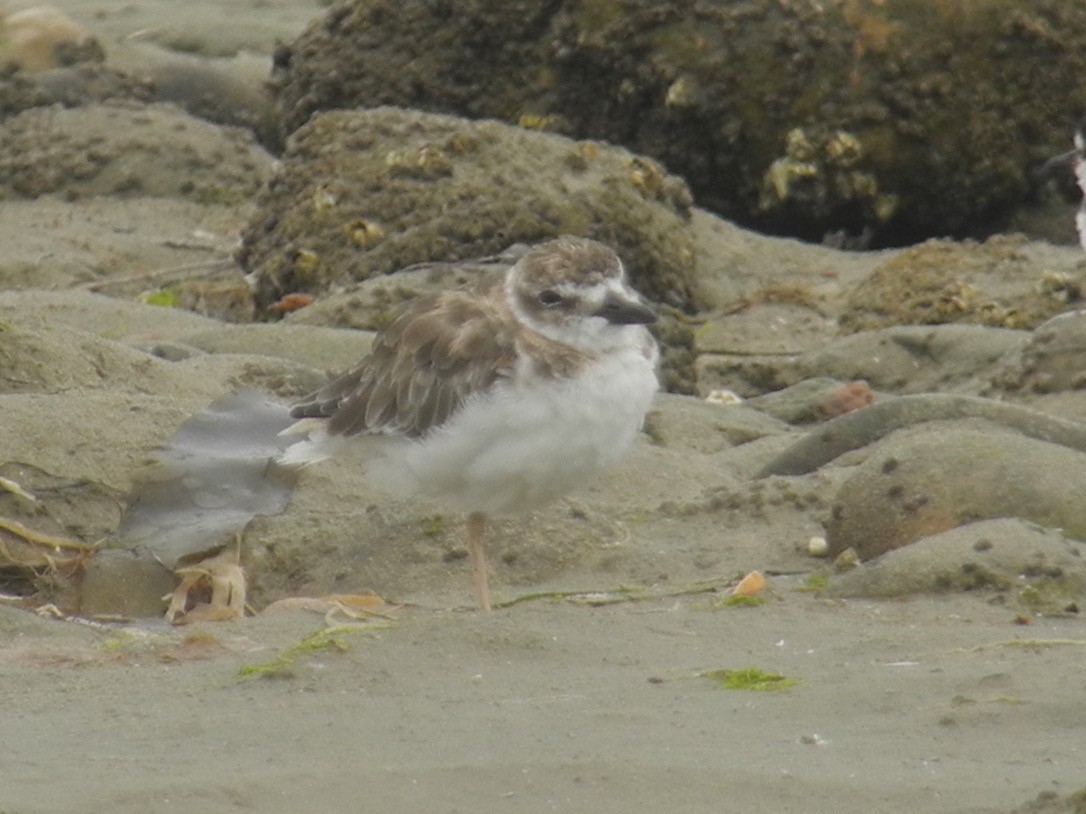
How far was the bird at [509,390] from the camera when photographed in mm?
5105

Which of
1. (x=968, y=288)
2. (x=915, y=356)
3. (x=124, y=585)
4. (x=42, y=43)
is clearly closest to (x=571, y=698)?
(x=124, y=585)

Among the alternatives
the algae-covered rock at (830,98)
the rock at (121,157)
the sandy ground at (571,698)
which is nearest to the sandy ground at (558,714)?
the sandy ground at (571,698)

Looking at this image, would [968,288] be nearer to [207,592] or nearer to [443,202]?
[443,202]

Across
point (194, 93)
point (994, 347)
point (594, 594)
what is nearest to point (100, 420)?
point (594, 594)

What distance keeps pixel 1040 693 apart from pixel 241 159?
28.5ft

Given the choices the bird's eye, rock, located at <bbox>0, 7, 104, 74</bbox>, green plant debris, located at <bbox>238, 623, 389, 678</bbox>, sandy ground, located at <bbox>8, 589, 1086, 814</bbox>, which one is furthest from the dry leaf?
rock, located at <bbox>0, 7, 104, 74</bbox>

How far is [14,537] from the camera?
18.8 ft

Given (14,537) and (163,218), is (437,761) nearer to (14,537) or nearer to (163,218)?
(14,537)

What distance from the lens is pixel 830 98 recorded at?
10.5 meters

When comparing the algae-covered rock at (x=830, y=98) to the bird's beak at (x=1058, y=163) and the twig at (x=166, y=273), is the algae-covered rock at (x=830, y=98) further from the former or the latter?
the twig at (x=166, y=273)

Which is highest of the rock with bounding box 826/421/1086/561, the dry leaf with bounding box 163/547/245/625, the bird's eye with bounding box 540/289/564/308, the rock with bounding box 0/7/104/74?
the bird's eye with bounding box 540/289/564/308

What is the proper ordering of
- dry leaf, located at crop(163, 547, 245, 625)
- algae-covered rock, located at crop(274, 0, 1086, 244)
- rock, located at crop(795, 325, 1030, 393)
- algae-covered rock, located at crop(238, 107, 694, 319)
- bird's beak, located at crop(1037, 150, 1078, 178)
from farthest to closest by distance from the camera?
algae-covered rock, located at crop(274, 0, 1086, 244) < bird's beak, located at crop(1037, 150, 1078, 178) < algae-covered rock, located at crop(238, 107, 694, 319) < rock, located at crop(795, 325, 1030, 393) < dry leaf, located at crop(163, 547, 245, 625)

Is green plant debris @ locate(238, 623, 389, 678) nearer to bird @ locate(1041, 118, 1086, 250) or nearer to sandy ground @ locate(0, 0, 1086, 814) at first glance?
sandy ground @ locate(0, 0, 1086, 814)

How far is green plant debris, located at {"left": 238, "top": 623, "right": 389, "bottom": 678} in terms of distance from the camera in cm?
419
